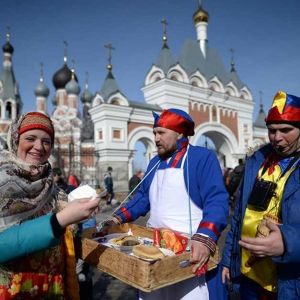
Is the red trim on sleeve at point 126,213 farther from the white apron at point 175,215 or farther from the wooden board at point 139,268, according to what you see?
the wooden board at point 139,268

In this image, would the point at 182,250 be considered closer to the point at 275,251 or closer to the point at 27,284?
the point at 275,251

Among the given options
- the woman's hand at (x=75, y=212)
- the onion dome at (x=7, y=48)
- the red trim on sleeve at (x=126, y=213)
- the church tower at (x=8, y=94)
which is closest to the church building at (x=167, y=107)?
the church tower at (x=8, y=94)

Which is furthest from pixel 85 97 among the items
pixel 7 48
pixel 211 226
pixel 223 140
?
pixel 211 226

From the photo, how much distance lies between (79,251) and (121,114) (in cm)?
1160

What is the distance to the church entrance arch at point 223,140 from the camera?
16647mm

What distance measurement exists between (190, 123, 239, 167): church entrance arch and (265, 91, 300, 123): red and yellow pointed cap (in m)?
14.7

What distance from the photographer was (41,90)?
1219 inches

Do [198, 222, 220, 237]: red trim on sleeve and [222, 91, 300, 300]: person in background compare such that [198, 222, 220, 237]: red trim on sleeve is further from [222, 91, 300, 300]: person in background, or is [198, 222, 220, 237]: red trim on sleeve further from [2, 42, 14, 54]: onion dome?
[2, 42, 14, 54]: onion dome

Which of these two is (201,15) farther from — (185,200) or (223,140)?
(185,200)

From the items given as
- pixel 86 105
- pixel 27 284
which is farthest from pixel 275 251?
pixel 86 105

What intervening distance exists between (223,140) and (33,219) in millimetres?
17436

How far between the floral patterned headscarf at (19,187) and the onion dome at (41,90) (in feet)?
107

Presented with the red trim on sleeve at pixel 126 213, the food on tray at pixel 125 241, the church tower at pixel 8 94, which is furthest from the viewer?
the church tower at pixel 8 94

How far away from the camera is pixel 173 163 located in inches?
75.7
